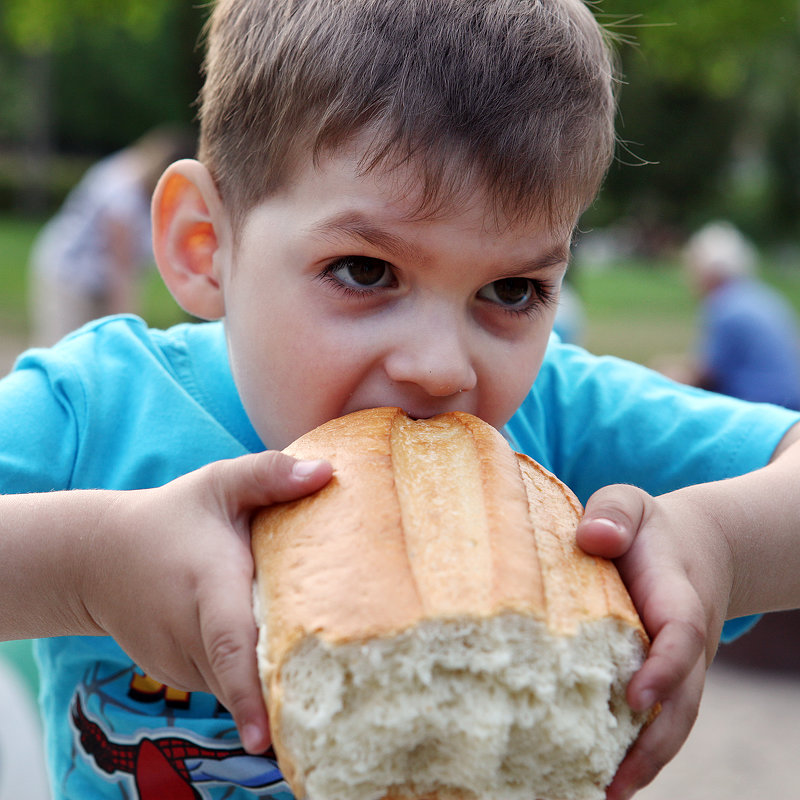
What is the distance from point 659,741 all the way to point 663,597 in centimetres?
19

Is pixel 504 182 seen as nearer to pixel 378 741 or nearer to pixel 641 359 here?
pixel 378 741

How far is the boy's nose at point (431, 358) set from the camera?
4.96ft

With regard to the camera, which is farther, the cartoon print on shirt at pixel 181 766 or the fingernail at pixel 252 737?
the cartoon print on shirt at pixel 181 766

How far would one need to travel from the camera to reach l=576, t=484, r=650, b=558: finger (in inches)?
51.0

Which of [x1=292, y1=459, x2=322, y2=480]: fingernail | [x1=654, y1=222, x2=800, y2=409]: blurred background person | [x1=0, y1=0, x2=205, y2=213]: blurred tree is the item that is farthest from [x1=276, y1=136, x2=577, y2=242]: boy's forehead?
[x1=0, y1=0, x2=205, y2=213]: blurred tree

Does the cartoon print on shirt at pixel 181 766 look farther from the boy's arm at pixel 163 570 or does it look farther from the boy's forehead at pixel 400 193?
the boy's forehead at pixel 400 193

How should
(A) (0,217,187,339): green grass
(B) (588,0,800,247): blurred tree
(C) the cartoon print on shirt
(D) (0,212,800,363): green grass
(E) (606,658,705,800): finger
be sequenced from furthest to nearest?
(B) (588,0,800,247): blurred tree → (D) (0,212,800,363): green grass → (A) (0,217,187,339): green grass → (C) the cartoon print on shirt → (E) (606,658,705,800): finger

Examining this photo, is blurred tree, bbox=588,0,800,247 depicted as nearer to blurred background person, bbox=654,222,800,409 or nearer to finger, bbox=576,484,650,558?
blurred background person, bbox=654,222,800,409

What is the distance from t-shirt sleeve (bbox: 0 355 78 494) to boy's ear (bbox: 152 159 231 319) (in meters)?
0.34

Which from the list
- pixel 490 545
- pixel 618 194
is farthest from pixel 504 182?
pixel 618 194

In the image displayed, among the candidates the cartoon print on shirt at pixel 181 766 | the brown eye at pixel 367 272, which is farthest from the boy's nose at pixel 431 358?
the cartoon print on shirt at pixel 181 766

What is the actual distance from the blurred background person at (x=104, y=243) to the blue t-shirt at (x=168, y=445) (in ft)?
20.5

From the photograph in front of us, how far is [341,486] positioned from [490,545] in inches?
9.2

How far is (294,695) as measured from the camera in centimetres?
111
